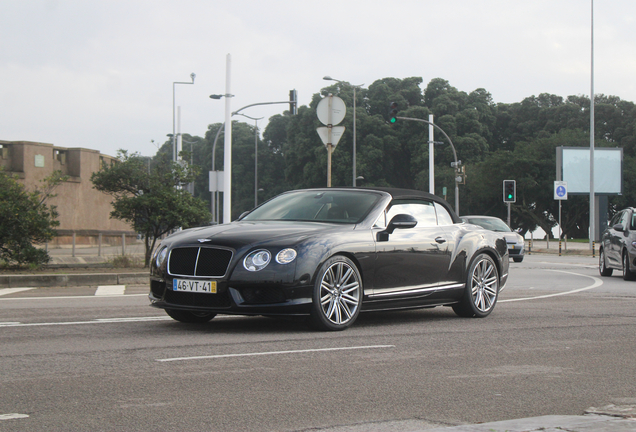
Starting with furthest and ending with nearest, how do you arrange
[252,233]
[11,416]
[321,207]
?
[321,207] < [252,233] < [11,416]

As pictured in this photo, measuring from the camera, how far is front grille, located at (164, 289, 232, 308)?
301 inches

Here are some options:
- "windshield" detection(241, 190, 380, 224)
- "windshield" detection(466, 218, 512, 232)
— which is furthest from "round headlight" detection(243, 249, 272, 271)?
"windshield" detection(466, 218, 512, 232)

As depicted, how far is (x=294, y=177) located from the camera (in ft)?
272

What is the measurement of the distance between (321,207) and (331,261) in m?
1.15

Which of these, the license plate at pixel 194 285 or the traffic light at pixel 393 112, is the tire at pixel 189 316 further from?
the traffic light at pixel 393 112

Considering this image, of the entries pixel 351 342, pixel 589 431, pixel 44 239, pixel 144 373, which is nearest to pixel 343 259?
pixel 351 342

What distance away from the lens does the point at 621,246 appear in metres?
18.7

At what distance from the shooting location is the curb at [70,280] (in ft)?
49.2

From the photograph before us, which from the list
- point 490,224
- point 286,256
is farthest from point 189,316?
point 490,224

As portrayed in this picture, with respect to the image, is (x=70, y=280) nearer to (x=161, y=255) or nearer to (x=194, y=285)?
(x=161, y=255)

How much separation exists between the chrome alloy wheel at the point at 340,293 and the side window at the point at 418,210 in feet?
3.98

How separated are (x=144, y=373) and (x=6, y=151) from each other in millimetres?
30247

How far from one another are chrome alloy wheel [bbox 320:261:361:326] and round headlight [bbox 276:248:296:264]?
410 mm

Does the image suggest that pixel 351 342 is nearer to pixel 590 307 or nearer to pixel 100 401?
pixel 100 401
